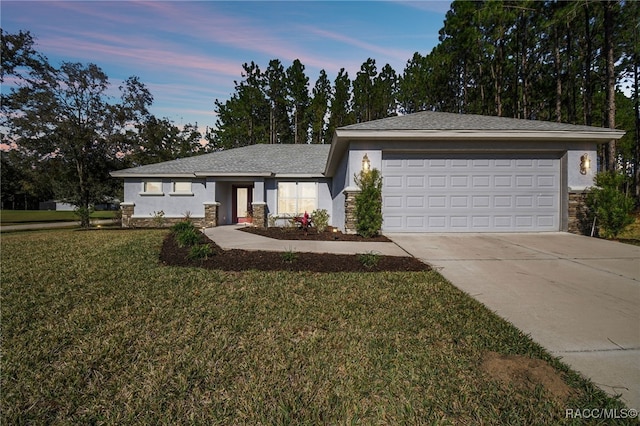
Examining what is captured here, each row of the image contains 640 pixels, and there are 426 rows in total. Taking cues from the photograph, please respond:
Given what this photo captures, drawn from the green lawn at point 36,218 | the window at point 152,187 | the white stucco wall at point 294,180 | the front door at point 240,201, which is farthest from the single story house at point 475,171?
the green lawn at point 36,218

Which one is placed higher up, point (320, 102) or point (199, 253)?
point (320, 102)

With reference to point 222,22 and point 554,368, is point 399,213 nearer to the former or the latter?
point 554,368

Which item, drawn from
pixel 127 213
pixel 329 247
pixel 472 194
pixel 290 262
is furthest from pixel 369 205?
pixel 127 213

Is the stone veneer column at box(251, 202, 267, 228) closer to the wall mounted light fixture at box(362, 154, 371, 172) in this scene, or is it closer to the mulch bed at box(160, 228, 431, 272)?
the wall mounted light fixture at box(362, 154, 371, 172)

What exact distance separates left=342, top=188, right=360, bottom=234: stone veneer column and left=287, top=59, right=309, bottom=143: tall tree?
22.8 meters

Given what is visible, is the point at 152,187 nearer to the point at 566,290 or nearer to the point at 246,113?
the point at 246,113

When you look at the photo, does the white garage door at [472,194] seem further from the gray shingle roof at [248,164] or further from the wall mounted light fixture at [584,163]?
the gray shingle roof at [248,164]

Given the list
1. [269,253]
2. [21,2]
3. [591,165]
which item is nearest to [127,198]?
[21,2]

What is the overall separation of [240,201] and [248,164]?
2.32m

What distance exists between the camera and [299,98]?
96.3 ft

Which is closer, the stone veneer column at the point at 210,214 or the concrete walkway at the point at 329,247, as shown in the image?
the concrete walkway at the point at 329,247

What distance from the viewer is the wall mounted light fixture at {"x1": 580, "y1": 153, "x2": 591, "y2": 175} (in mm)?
8844

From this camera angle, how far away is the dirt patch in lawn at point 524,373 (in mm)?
2017

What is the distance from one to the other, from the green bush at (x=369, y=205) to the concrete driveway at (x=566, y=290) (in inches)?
Answer: 46.8
